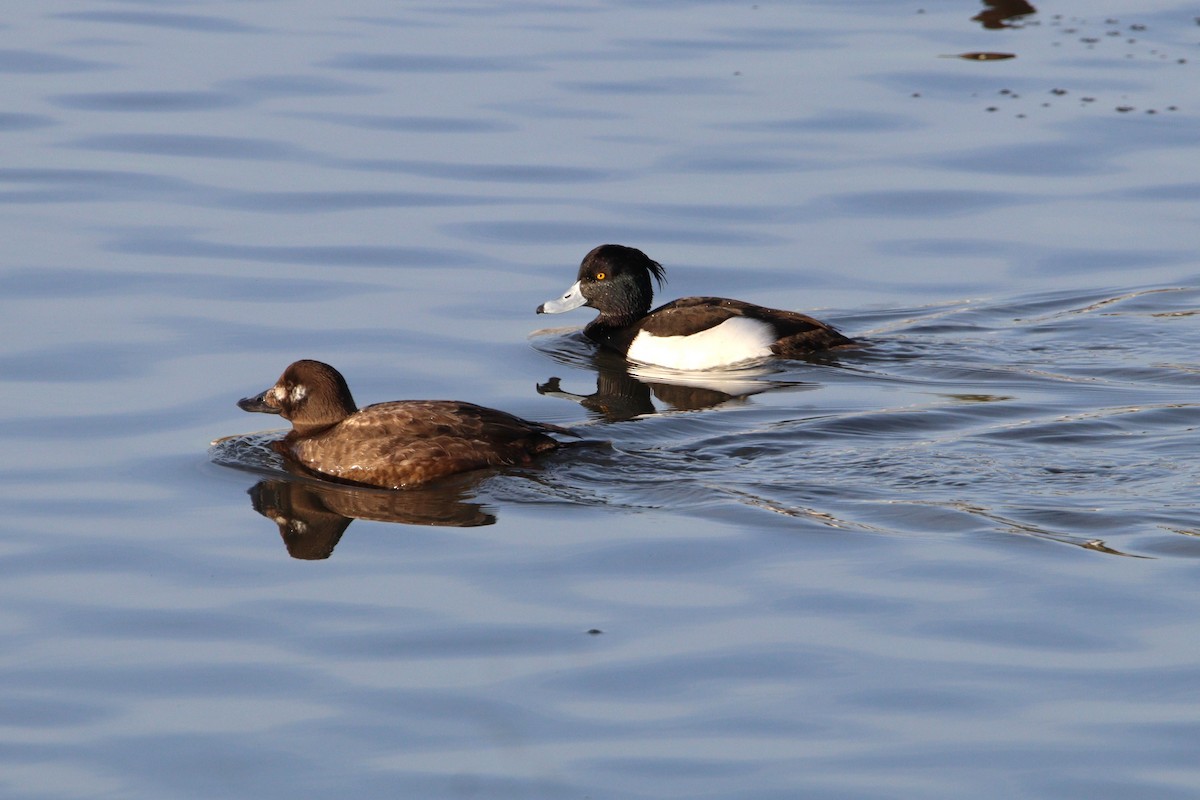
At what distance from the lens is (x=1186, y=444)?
938 centimetres

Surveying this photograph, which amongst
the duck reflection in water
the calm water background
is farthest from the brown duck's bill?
the duck reflection in water

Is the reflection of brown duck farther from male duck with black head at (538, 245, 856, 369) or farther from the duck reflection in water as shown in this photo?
male duck with black head at (538, 245, 856, 369)

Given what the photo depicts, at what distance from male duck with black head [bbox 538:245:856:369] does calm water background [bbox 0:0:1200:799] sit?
22 centimetres

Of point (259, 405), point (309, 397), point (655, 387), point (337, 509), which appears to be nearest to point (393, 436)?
point (337, 509)

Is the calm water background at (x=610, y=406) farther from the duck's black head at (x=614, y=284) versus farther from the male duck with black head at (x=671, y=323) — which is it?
the duck's black head at (x=614, y=284)

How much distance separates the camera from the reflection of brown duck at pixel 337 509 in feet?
27.4

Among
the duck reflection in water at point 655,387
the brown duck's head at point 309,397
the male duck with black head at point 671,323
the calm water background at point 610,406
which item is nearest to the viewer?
the calm water background at point 610,406

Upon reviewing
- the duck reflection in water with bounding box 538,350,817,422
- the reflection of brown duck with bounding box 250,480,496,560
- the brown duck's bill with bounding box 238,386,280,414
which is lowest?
the duck reflection in water with bounding box 538,350,817,422

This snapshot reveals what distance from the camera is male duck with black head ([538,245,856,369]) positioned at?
1177 centimetres

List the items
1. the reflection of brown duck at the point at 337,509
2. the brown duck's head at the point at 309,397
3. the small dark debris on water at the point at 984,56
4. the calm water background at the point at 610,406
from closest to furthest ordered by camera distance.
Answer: the calm water background at the point at 610,406, the reflection of brown duck at the point at 337,509, the brown duck's head at the point at 309,397, the small dark debris on water at the point at 984,56

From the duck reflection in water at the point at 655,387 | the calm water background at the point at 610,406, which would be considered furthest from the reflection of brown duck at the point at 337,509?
the duck reflection in water at the point at 655,387

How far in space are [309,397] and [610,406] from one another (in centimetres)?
222

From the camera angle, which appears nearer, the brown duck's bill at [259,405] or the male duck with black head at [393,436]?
the male duck with black head at [393,436]

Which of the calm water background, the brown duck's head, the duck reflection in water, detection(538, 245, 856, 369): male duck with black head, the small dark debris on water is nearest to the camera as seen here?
the calm water background
